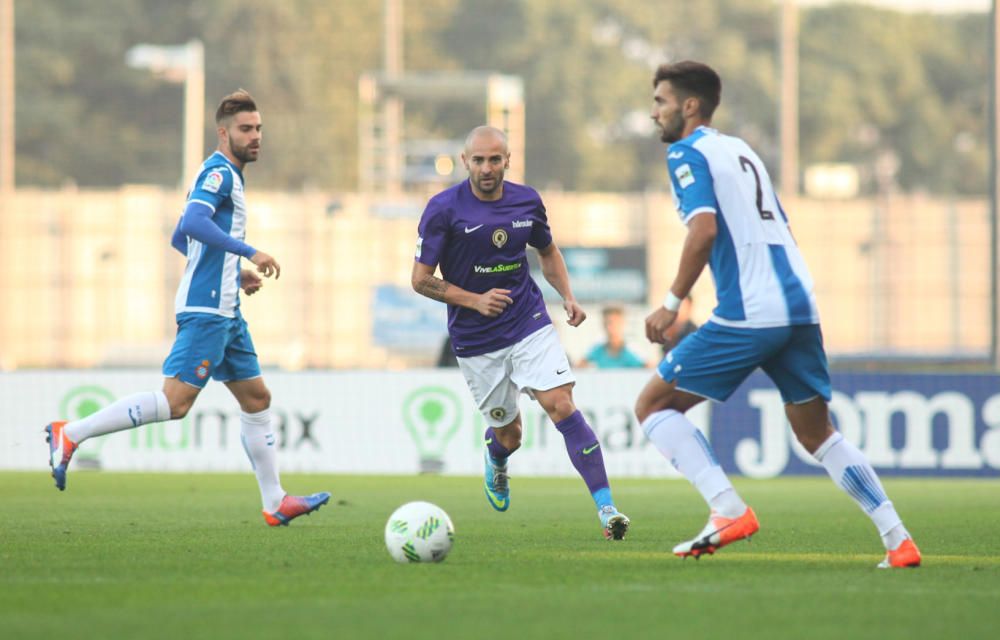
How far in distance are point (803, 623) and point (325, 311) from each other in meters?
34.6

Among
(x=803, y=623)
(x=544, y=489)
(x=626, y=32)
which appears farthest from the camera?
(x=626, y=32)

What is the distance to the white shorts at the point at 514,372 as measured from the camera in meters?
9.41

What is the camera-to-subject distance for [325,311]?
3997 cm

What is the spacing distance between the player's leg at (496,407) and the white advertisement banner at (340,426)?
7320mm

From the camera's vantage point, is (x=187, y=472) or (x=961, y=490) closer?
(x=961, y=490)

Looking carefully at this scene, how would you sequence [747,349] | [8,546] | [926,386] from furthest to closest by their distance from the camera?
[926,386] < [8,546] < [747,349]

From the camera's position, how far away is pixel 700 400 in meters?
7.41

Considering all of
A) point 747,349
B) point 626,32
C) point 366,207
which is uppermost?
point 626,32

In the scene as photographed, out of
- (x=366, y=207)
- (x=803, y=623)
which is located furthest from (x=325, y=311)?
(x=803, y=623)

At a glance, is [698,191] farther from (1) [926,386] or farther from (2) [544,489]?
(1) [926,386]

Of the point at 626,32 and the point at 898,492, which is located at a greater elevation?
the point at 626,32

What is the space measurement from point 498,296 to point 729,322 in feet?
7.15

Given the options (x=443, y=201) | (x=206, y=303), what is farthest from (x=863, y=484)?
(x=206, y=303)

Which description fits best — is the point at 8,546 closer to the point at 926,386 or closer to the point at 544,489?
the point at 544,489
